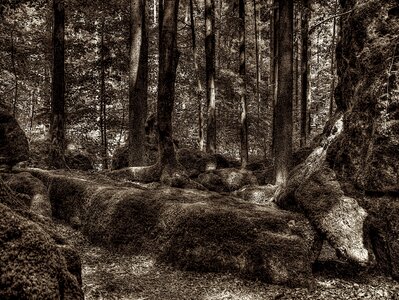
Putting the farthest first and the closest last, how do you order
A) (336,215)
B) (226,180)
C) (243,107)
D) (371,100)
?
1. (243,107)
2. (226,180)
3. (371,100)
4. (336,215)

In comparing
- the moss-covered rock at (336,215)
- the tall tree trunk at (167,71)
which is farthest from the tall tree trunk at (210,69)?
the moss-covered rock at (336,215)

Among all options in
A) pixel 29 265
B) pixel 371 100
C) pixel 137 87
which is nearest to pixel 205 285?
pixel 29 265

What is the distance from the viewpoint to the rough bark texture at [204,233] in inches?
179

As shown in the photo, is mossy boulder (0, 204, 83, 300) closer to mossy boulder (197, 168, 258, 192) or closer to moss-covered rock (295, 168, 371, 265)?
moss-covered rock (295, 168, 371, 265)

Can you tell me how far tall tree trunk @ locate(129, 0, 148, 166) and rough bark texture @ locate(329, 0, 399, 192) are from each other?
255 inches

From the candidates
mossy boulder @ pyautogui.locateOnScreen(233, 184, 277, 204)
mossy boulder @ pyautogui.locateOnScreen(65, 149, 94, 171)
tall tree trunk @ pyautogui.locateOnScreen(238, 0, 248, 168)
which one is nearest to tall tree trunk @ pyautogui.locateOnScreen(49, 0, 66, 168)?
mossy boulder @ pyautogui.locateOnScreen(65, 149, 94, 171)

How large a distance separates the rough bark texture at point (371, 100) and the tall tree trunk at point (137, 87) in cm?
647

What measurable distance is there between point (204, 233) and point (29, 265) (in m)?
3.19

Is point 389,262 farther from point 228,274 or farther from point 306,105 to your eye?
point 306,105

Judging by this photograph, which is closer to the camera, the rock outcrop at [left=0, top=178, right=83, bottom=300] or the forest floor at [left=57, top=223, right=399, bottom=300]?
the rock outcrop at [left=0, top=178, right=83, bottom=300]

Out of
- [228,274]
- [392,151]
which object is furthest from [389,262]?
[228,274]

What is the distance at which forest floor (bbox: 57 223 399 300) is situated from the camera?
13.6ft

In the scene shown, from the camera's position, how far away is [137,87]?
10.9 meters

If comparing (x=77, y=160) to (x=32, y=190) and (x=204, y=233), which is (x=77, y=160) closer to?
(x=32, y=190)
